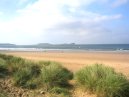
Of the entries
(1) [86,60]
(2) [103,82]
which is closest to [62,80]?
(2) [103,82]

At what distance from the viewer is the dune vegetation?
7.79 m

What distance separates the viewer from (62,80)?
9047mm

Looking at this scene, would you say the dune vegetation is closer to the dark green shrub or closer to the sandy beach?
the dark green shrub

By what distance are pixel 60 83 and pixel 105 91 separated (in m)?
1.75

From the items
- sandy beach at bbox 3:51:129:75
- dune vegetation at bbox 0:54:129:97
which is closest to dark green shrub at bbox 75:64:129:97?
dune vegetation at bbox 0:54:129:97

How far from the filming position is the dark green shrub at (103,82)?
25.2 ft

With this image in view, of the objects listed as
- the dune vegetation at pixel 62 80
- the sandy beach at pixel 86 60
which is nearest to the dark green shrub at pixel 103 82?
the dune vegetation at pixel 62 80

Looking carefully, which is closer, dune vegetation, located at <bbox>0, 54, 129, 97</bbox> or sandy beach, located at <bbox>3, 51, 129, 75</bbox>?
dune vegetation, located at <bbox>0, 54, 129, 97</bbox>

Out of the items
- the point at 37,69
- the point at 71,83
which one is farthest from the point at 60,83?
the point at 37,69

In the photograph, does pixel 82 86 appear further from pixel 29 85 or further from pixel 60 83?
pixel 29 85

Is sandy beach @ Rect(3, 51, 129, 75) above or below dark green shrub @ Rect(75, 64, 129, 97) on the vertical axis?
below

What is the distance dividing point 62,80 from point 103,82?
5.28 feet

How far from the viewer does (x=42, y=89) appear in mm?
8594

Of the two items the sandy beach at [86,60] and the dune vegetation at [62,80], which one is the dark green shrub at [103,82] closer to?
the dune vegetation at [62,80]
